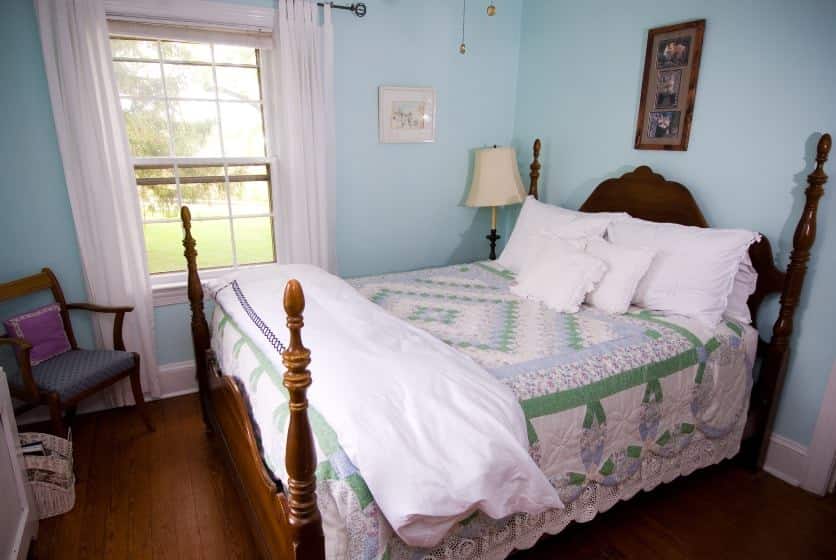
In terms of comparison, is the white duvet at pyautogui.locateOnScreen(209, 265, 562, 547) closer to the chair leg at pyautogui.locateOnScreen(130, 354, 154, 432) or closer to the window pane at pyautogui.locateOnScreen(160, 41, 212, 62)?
the chair leg at pyautogui.locateOnScreen(130, 354, 154, 432)

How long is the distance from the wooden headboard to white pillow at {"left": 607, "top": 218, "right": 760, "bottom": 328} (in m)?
0.18

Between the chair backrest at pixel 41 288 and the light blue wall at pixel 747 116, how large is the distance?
318 centimetres

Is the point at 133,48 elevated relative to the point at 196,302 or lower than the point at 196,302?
elevated

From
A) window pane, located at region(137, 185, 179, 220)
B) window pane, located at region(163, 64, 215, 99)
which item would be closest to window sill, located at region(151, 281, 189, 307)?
window pane, located at region(163, 64, 215, 99)

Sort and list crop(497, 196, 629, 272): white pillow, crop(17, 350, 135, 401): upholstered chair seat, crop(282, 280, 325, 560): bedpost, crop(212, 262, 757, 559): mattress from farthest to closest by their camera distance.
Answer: crop(497, 196, 629, 272): white pillow → crop(17, 350, 135, 401): upholstered chair seat → crop(212, 262, 757, 559): mattress → crop(282, 280, 325, 560): bedpost

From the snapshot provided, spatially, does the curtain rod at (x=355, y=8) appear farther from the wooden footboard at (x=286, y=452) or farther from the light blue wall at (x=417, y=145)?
the wooden footboard at (x=286, y=452)

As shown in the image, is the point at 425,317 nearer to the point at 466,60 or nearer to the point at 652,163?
the point at 652,163

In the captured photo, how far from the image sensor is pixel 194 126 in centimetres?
308

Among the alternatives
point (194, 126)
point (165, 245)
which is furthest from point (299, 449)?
point (165, 245)

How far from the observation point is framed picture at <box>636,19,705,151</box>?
2555 millimetres

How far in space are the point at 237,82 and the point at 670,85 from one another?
8.52ft

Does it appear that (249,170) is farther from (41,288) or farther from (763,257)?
(763,257)

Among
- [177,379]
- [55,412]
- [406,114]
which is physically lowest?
[177,379]

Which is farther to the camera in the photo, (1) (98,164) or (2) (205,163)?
(2) (205,163)
